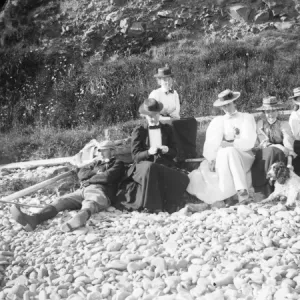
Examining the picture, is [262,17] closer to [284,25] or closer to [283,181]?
[284,25]

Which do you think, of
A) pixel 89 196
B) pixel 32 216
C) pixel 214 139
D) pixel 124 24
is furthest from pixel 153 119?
pixel 124 24

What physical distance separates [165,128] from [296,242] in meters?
2.72

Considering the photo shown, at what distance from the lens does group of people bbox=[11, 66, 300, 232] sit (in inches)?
226

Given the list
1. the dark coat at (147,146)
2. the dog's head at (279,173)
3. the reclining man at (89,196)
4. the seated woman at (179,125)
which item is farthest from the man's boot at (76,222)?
the seated woman at (179,125)

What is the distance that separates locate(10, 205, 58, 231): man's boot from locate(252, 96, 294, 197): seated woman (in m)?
2.50

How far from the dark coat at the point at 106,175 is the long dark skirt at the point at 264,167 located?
1.66 m

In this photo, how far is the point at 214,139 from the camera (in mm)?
6324

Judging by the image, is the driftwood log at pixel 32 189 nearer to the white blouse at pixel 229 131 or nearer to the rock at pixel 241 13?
the white blouse at pixel 229 131

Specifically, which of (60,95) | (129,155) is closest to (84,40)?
(60,95)

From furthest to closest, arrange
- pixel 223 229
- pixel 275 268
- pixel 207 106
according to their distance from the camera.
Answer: pixel 207 106, pixel 223 229, pixel 275 268

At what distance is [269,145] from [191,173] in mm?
1060

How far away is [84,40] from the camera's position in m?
13.9

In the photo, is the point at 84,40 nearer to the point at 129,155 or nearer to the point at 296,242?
the point at 129,155

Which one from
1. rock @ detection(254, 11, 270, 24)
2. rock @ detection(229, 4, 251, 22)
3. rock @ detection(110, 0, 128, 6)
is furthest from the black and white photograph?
rock @ detection(110, 0, 128, 6)
